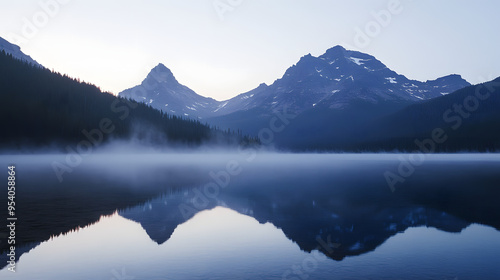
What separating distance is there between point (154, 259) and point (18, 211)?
18.1 m

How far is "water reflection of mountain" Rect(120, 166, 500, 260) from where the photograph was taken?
26188mm

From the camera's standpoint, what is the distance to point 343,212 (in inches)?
1414

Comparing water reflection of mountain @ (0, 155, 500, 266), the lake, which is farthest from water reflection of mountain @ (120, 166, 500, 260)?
the lake

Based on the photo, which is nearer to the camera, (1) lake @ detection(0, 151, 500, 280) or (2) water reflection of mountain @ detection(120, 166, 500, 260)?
(1) lake @ detection(0, 151, 500, 280)

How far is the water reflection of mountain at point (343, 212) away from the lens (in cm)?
2619

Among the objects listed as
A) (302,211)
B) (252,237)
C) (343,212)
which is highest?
(302,211)

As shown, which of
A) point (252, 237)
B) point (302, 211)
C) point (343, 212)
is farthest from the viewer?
point (302, 211)

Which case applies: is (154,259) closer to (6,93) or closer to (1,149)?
(1,149)

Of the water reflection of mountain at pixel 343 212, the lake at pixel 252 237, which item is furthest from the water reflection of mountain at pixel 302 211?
the lake at pixel 252 237

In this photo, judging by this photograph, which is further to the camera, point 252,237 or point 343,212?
point 343,212

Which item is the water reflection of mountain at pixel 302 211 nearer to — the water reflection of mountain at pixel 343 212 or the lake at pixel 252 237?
the water reflection of mountain at pixel 343 212

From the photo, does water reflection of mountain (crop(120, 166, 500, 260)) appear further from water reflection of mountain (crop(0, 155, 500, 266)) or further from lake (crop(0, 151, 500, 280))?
lake (crop(0, 151, 500, 280))

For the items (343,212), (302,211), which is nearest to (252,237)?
(302,211)

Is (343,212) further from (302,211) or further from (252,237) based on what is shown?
(252,237)
